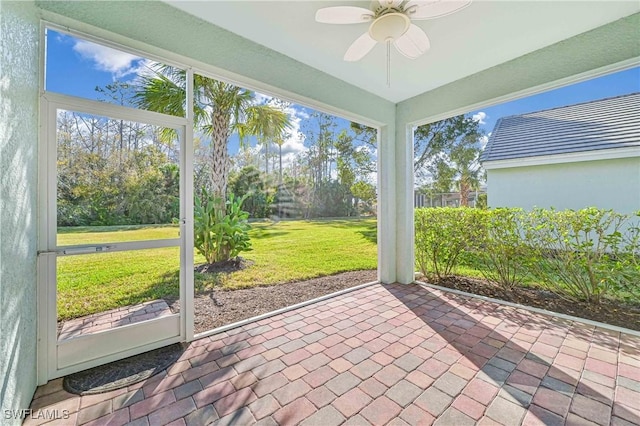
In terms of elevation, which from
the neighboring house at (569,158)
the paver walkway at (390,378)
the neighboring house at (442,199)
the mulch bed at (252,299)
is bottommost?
the paver walkway at (390,378)

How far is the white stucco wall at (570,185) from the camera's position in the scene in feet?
9.80

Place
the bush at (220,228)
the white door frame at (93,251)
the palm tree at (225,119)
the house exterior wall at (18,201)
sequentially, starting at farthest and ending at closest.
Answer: the bush at (220,228), the palm tree at (225,119), the white door frame at (93,251), the house exterior wall at (18,201)

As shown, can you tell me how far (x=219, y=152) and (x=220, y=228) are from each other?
1117 mm

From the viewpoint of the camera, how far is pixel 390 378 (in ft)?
6.83

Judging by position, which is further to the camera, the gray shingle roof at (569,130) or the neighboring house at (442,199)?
the neighboring house at (442,199)

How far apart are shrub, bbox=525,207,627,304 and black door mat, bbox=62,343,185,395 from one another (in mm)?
4421

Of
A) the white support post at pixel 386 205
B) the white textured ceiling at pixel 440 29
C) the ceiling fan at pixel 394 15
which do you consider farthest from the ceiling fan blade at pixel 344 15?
the white support post at pixel 386 205

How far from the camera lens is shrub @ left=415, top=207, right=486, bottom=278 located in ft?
13.3

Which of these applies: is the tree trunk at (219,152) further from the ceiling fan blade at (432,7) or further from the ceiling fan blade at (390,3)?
the ceiling fan blade at (432,7)

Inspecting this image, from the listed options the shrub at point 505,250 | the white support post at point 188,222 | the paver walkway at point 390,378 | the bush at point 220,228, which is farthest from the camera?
the bush at point 220,228

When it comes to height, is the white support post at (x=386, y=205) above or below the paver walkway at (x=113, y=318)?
above

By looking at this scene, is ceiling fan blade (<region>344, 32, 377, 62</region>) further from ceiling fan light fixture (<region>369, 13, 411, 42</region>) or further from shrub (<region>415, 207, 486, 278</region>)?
shrub (<region>415, 207, 486, 278</region>)

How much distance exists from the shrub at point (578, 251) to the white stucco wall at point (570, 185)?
0.16 m

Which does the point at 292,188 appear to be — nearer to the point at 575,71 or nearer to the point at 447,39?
the point at 447,39
